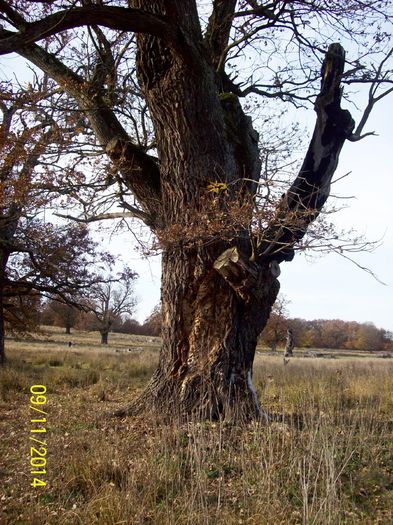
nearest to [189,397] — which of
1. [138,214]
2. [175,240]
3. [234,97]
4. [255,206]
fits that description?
[175,240]

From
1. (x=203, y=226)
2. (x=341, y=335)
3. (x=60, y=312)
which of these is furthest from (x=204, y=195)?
(x=341, y=335)

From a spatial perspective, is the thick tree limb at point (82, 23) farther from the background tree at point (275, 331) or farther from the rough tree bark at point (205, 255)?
the background tree at point (275, 331)

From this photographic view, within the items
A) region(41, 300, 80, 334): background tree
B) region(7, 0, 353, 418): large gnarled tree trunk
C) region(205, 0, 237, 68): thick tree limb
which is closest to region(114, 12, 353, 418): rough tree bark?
region(7, 0, 353, 418): large gnarled tree trunk

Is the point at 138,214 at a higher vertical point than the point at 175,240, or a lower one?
higher

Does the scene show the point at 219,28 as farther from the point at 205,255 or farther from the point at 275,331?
the point at 275,331

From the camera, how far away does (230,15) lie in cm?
784

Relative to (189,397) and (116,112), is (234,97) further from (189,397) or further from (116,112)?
(189,397)

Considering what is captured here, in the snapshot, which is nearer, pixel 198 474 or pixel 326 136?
pixel 198 474

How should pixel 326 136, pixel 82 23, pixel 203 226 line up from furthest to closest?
pixel 326 136 < pixel 203 226 < pixel 82 23

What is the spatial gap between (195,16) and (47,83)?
14.4 ft

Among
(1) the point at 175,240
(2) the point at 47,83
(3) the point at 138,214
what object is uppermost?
(2) the point at 47,83

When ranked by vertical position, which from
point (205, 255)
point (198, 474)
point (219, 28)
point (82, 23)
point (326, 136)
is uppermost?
point (219, 28)

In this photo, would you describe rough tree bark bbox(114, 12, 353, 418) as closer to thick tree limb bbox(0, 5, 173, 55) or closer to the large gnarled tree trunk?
the large gnarled tree trunk

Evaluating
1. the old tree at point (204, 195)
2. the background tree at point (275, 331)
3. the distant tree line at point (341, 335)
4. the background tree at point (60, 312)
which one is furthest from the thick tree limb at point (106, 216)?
the distant tree line at point (341, 335)
